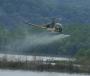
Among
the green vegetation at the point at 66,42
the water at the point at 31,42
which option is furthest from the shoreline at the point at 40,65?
the green vegetation at the point at 66,42

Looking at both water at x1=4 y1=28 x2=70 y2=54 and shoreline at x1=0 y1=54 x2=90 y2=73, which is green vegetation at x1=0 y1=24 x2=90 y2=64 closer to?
water at x1=4 y1=28 x2=70 y2=54

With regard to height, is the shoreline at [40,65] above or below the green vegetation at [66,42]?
below

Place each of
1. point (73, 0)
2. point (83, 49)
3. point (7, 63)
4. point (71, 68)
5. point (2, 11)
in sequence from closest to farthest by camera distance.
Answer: point (7, 63) < point (71, 68) < point (83, 49) < point (2, 11) < point (73, 0)

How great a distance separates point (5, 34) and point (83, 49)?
20.1 ft

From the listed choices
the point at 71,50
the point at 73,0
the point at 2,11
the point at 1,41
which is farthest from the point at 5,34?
the point at 73,0

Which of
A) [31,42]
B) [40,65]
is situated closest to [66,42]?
[31,42]

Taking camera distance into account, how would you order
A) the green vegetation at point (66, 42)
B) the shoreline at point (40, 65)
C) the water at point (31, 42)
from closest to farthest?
the shoreline at point (40, 65), the water at point (31, 42), the green vegetation at point (66, 42)

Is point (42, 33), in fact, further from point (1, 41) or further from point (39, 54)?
point (1, 41)

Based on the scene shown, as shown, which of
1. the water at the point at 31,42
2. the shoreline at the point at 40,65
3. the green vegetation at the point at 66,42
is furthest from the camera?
the green vegetation at the point at 66,42

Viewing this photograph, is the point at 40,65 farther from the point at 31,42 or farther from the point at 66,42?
the point at 66,42

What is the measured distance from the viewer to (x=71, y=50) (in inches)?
1157

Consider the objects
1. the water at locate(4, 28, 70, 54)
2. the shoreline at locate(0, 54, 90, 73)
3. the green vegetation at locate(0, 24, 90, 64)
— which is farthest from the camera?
the green vegetation at locate(0, 24, 90, 64)

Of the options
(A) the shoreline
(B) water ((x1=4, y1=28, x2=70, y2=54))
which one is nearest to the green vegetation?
(B) water ((x1=4, y1=28, x2=70, y2=54))

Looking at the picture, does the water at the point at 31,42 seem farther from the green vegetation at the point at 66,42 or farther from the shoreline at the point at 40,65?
the shoreline at the point at 40,65
